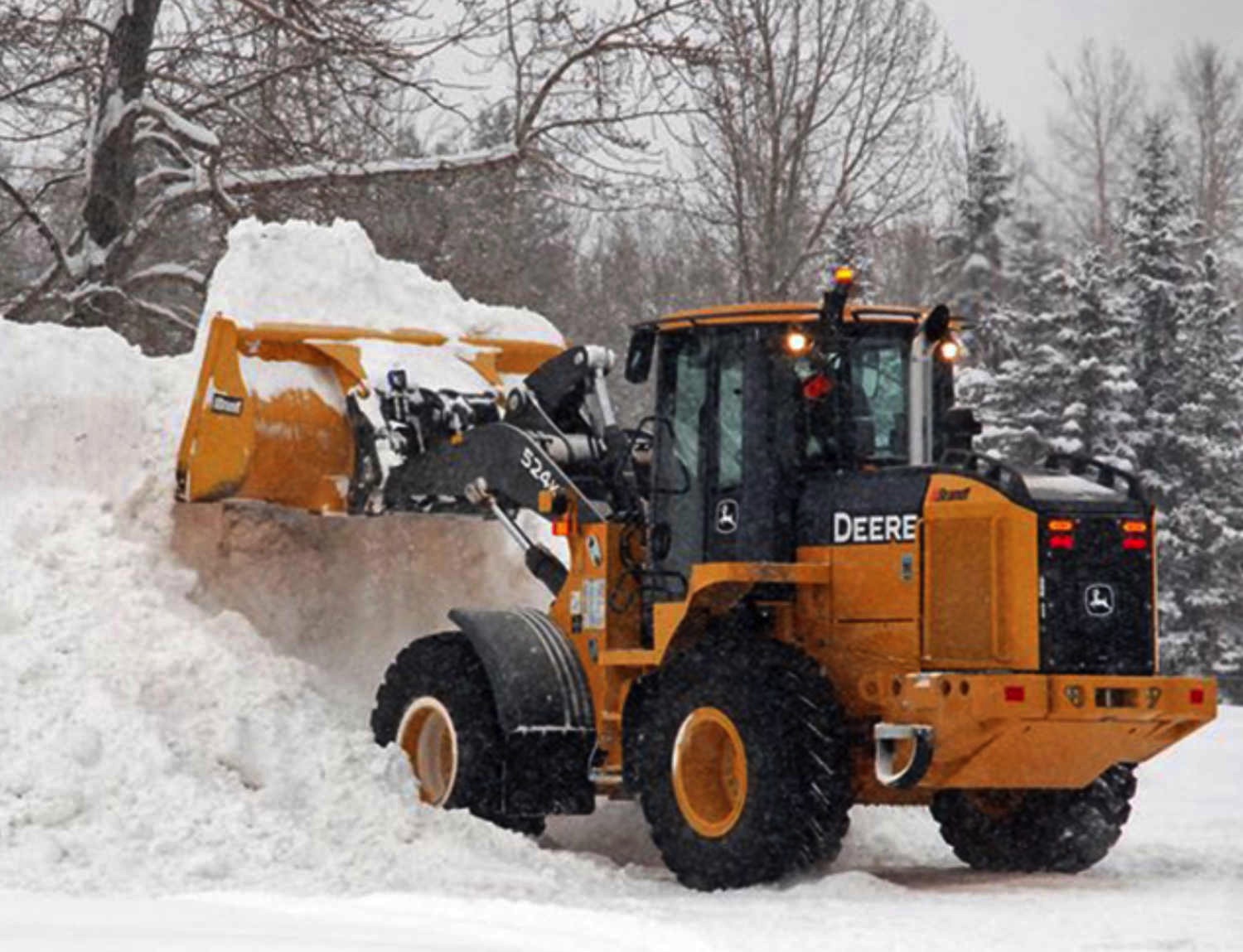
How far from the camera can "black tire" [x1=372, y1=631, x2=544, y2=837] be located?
11.9m

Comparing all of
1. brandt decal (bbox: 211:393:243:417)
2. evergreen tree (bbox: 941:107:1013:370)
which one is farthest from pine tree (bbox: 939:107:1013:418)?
brandt decal (bbox: 211:393:243:417)

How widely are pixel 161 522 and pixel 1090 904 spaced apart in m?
5.91

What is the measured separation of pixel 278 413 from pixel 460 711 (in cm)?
210

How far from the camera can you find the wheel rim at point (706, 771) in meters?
11.0

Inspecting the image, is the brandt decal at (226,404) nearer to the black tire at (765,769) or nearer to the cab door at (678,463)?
the cab door at (678,463)

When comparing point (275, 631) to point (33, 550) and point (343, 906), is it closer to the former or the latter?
point (33, 550)

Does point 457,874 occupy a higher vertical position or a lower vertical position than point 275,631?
lower

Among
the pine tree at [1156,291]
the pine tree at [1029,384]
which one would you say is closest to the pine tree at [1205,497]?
the pine tree at [1156,291]


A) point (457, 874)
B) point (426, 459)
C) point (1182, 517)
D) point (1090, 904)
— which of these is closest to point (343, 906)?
point (457, 874)

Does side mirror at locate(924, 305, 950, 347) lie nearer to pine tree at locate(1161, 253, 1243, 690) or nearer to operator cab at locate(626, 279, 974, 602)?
operator cab at locate(626, 279, 974, 602)

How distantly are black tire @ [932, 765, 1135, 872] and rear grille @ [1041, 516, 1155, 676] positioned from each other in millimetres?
1118

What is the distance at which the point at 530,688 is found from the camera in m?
11.9

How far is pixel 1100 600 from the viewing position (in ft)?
35.6

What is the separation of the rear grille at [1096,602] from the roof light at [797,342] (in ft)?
5.00
